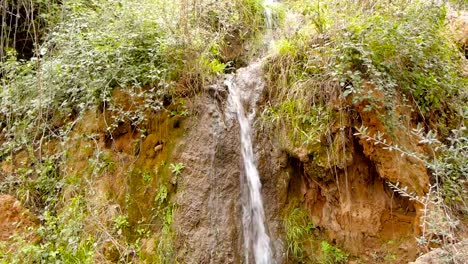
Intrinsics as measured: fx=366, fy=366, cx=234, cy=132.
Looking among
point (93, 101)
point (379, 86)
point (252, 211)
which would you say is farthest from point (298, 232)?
point (93, 101)

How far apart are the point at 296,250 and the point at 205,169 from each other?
1.28 m

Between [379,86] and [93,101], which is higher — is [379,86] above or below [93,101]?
above

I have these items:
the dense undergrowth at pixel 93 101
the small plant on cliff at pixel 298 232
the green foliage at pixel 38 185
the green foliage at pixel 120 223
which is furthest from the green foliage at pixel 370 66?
the green foliage at pixel 38 185

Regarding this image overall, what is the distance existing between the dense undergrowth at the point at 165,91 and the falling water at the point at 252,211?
272 millimetres

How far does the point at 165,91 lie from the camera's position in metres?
4.12

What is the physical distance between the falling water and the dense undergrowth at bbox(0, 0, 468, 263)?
272mm

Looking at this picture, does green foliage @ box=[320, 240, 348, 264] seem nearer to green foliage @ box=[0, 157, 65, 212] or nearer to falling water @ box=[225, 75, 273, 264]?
falling water @ box=[225, 75, 273, 264]

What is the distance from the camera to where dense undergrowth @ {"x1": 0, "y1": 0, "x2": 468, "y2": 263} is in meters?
3.61

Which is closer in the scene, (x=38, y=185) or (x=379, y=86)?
(x=379, y=86)

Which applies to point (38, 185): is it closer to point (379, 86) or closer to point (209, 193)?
point (209, 193)

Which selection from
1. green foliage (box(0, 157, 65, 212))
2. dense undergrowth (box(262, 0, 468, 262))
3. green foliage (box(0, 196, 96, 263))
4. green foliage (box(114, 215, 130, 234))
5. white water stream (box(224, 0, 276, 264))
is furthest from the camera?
green foliage (box(0, 157, 65, 212))

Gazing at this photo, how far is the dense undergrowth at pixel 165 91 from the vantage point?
3609mm

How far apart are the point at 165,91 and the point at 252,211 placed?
5.41ft

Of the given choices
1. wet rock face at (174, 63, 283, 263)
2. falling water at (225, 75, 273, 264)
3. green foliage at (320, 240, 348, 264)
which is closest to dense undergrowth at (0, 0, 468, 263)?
green foliage at (320, 240, 348, 264)
